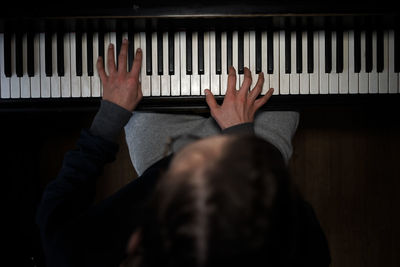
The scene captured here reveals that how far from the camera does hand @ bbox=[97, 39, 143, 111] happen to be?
108 cm

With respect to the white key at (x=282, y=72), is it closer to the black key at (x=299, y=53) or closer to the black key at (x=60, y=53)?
the black key at (x=299, y=53)

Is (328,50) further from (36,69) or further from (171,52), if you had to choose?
(36,69)

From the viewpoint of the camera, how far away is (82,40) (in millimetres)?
1109

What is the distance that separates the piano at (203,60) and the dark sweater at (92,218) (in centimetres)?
23

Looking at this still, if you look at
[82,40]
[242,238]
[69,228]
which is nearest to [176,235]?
[242,238]

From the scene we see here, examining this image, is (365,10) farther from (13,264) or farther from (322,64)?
(13,264)

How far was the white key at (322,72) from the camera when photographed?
1110mm

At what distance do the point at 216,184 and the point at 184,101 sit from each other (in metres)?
0.66

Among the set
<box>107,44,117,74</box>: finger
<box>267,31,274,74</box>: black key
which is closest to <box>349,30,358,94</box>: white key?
<box>267,31,274,74</box>: black key

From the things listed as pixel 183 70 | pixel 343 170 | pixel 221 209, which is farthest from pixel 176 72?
pixel 343 170

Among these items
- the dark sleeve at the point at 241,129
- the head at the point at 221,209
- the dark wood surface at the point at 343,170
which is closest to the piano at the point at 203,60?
the dark sleeve at the point at 241,129

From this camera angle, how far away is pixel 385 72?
3.71ft

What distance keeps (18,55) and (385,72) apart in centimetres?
101

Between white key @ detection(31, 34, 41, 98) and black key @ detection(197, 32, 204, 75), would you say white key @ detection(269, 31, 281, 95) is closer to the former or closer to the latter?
black key @ detection(197, 32, 204, 75)
